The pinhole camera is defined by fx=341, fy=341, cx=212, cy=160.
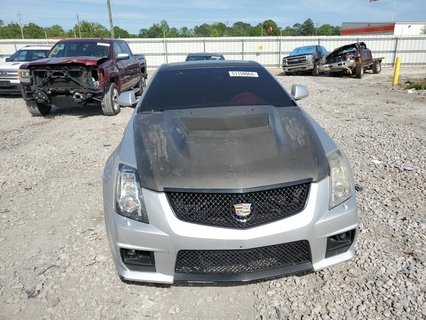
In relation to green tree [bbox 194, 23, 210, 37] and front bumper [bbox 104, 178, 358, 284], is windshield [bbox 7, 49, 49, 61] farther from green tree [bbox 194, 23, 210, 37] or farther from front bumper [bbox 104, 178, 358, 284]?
green tree [bbox 194, 23, 210, 37]

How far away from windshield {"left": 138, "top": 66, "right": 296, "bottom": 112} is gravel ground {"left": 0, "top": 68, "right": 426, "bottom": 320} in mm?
1437

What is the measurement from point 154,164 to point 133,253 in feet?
2.02

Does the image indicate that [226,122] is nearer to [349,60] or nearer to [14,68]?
[14,68]

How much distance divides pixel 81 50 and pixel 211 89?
667 centimetres

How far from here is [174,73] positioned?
3.82 m

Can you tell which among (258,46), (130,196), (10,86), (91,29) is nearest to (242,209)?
(130,196)

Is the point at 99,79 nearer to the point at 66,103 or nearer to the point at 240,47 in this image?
the point at 66,103

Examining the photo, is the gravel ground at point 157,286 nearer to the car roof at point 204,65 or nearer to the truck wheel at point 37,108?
the car roof at point 204,65

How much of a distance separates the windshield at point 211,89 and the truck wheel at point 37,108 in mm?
6145

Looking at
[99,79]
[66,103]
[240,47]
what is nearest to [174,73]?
[99,79]

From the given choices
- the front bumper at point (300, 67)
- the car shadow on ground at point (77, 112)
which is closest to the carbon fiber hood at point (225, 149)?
the car shadow on ground at point (77, 112)

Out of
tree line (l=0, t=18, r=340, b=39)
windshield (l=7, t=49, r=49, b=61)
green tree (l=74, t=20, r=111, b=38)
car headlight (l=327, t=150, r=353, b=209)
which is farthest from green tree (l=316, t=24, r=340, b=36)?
car headlight (l=327, t=150, r=353, b=209)

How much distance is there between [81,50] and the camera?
29.1 feet

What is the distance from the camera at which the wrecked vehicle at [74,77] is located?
7.80 metres
